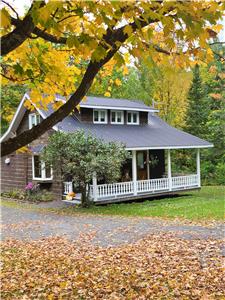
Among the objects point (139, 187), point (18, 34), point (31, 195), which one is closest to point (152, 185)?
Answer: point (139, 187)

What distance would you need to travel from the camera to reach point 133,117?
26.6 meters

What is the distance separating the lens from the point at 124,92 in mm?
41656

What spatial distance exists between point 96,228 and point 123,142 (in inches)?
356

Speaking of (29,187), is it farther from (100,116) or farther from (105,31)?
(105,31)

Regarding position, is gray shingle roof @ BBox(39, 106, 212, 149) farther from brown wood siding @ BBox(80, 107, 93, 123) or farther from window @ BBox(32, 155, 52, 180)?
window @ BBox(32, 155, 52, 180)

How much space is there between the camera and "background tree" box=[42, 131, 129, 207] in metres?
17.4

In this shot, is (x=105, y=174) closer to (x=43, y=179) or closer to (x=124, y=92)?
(x=43, y=179)

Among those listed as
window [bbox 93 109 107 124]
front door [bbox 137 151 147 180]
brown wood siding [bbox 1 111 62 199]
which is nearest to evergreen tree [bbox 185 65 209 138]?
front door [bbox 137 151 147 180]

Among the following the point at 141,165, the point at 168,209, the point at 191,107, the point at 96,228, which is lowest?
the point at 168,209

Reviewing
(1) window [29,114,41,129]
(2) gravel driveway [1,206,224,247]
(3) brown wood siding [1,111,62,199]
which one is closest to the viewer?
(2) gravel driveway [1,206,224,247]

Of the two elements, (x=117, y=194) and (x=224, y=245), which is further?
(x=117, y=194)

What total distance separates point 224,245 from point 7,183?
66.1ft

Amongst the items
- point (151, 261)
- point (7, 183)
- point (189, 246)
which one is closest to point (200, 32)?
point (151, 261)

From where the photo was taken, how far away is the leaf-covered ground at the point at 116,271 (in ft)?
19.6
